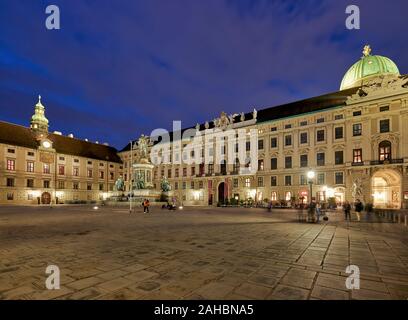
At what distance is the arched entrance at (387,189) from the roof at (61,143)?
6476 cm

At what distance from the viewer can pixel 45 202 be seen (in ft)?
175

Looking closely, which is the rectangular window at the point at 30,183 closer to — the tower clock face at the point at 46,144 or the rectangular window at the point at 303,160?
the tower clock face at the point at 46,144

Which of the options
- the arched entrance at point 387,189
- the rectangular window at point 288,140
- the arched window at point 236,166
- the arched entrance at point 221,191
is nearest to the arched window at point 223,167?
the arched window at point 236,166

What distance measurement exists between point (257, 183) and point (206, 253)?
1631 inches

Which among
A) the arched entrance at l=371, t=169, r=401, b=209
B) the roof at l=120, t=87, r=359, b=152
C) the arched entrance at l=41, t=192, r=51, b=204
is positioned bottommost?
the arched entrance at l=41, t=192, r=51, b=204

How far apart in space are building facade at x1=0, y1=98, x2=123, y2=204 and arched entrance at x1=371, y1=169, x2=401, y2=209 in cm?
6225

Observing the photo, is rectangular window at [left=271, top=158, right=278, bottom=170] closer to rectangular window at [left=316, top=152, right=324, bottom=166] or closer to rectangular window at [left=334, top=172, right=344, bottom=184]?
rectangular window at [left=316, top=152, right=324, bottom=166]

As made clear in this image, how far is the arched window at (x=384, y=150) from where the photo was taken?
34.4 meters

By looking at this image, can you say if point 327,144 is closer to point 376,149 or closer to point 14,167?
point 376,149

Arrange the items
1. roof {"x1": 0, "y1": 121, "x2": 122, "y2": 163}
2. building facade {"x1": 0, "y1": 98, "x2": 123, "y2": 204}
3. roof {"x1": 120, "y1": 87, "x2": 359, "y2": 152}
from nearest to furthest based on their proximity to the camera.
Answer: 1. roof {"x1": 120, "y1": 87, "x2": 359, "y2": 152}
2. building facade {"x1": 0, "y1": 98, "x2": 123, "y2": 204}
3. roof {"x1": 0, "y1": 121, "x2": 122, "y2": 163}

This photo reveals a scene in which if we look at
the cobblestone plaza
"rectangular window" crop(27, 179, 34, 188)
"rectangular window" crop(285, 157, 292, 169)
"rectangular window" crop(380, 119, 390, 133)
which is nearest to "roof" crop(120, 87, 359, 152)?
"rectangular window" crop(380, 119, 390, 133)

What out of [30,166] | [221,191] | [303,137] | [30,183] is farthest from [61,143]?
[303,137]

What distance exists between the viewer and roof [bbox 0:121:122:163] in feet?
167
